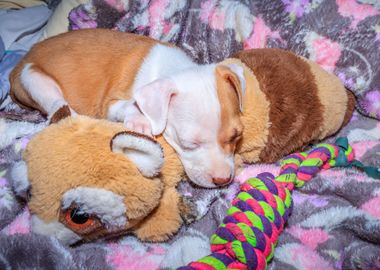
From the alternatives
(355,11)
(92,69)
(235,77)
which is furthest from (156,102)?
(355,11)

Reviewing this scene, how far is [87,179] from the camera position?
127 centimetres

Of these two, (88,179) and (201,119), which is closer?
(88,179)

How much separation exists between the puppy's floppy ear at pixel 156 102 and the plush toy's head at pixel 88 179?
11.6 inches

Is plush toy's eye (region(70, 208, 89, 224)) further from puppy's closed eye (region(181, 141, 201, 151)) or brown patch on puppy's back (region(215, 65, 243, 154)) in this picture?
brown patch on puppy's back (region(215, 65, 243, 154))

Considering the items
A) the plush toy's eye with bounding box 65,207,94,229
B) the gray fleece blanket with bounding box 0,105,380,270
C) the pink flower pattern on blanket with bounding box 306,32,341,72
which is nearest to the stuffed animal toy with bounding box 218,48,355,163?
the gray fleece blanket with bounding box 0,105,380,270

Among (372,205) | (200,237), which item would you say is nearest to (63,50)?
(200,237)

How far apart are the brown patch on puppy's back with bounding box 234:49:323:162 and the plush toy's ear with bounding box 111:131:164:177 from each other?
1.73 feet

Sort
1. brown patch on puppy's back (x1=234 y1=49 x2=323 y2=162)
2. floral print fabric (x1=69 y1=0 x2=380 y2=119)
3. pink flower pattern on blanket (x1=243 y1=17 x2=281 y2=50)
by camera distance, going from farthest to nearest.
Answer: pink flower pattern on blanket (x1=243 y1=17 x2=281 y2=50) → floral print fabric (x1=69 y1=0 x2=380 y2=119) → brown patch on puppy's back (x1=234 y1=49 x2=323 y2=162)

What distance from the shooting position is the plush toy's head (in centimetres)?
126

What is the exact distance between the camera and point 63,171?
1.27 meters

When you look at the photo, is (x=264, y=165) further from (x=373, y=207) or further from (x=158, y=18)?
(x=158, y=18)

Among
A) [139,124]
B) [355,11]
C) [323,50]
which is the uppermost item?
[355,11]

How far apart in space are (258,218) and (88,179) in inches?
20.6

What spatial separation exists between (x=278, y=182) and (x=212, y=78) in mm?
474
